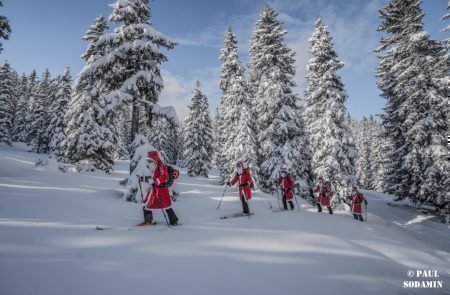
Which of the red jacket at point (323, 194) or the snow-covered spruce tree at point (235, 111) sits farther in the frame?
the snow-covered spruce tree at point (235, 111)

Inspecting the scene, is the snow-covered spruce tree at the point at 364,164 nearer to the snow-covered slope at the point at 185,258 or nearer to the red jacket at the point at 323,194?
the red jacket at the point at 323,194

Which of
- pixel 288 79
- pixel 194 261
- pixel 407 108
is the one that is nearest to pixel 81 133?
pixel 288 79

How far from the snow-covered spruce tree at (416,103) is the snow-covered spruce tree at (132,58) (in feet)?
60.0

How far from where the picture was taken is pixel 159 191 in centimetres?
755

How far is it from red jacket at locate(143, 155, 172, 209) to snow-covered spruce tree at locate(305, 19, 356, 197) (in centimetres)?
1540

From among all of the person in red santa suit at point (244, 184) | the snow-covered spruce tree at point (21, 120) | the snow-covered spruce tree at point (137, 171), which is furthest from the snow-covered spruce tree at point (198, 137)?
the snow-covered spruce tree at point (21, 120)

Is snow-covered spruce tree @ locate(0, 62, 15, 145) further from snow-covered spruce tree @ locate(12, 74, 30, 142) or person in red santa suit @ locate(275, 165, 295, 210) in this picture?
person in red santa suit @ locate(275, 165, 295, 210)

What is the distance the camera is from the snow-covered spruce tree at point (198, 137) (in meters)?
38.8

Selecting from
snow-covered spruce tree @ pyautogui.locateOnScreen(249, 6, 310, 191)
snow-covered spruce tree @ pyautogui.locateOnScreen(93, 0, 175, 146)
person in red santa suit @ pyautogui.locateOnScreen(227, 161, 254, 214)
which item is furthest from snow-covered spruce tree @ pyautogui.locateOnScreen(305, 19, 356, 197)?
snow-covered spruce tree @ pyautogui.locateOnScreen(93, 0, 175, 146)

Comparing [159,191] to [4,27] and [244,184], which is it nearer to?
[244,184]

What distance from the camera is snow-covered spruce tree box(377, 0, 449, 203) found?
61.5ft

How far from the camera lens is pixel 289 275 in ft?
15.8

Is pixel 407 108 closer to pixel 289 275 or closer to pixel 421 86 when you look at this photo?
pixel 421 86

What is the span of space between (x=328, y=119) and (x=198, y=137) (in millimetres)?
21992
